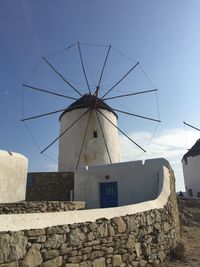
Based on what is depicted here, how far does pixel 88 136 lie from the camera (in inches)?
666

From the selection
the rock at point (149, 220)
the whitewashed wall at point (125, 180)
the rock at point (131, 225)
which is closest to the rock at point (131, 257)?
the rock at point (131, 225)

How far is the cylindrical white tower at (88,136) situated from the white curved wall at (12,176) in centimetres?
594

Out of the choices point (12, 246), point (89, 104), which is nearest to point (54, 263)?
point (12, 246)

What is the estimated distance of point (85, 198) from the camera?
39.8 ft

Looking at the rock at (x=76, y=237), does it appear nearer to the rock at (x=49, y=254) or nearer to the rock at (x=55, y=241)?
the rock at (x=55, y=241)

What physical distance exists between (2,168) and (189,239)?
7246 mm

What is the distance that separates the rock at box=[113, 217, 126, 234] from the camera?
18.9 feet

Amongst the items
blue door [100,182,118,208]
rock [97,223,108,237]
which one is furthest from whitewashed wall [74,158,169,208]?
rock [97,223,108,237]

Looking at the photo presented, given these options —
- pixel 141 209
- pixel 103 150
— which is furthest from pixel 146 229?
pixel 103 150

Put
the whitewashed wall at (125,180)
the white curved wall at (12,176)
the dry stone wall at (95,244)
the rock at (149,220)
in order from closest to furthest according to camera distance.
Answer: the dry stone wall at (95,244) → the rock at (149,220) → the white curved wall at (12,176) → the whitewashed wall at (125,180)

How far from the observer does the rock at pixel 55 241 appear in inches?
172

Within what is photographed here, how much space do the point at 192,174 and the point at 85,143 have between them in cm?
1354

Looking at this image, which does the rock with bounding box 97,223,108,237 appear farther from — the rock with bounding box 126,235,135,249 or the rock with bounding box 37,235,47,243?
the rock with bounding box 37,235,47,243

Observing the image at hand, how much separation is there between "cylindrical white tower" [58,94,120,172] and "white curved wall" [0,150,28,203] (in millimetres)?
5944
